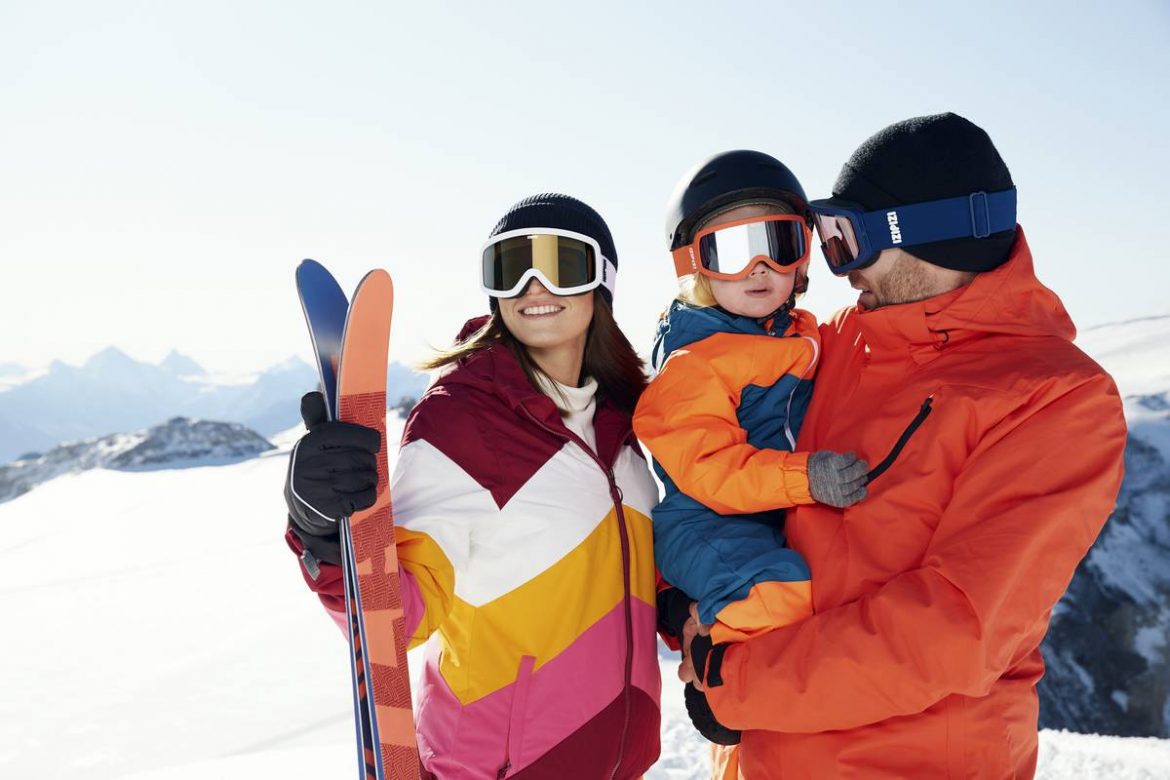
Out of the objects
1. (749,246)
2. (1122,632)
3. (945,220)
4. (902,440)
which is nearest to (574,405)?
(749,246)

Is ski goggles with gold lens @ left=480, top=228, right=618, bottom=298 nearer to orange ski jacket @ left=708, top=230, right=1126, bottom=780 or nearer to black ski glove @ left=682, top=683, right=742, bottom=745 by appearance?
orange ski jacket @ left=708, top=230, right=1126, bottom=780

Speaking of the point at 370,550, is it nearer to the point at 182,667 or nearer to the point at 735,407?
the point at 735,407

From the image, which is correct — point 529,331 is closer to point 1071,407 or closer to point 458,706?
point 458,706

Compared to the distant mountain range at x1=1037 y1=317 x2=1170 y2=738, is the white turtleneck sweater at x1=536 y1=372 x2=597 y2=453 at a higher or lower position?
higher

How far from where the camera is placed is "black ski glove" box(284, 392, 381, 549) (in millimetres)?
1654

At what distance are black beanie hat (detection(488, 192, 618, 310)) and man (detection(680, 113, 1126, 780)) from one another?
0.66 m

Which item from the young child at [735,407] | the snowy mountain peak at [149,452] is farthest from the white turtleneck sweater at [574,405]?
the snowy mountain peak at [149,452]

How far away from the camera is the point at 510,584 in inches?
75.6

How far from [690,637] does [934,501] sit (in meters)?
0.66

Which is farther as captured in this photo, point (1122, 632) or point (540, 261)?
point (1122, 632)

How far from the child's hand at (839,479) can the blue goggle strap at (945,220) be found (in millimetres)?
531

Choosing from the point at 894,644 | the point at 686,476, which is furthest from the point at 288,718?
the point at 894,644

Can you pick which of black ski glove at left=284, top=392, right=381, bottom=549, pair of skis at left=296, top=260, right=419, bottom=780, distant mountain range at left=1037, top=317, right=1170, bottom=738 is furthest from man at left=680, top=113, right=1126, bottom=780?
distant mountain range at left=1037, top=317, right=1170, bottom=738

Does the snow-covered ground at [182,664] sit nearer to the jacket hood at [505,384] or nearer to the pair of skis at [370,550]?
the pair of skis at [370,550]
